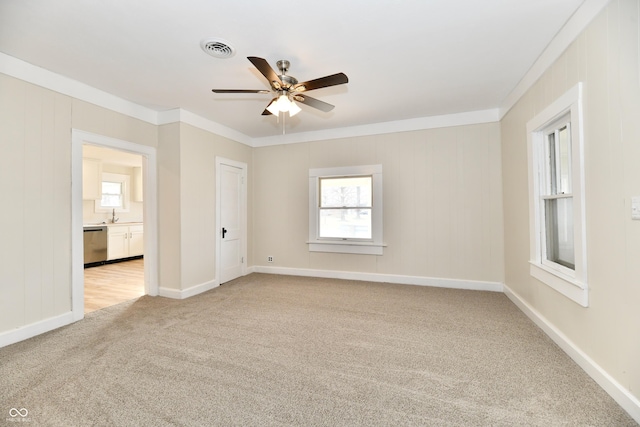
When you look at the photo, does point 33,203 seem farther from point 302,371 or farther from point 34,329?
point 302,371

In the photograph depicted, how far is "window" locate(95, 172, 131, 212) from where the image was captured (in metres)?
7.12

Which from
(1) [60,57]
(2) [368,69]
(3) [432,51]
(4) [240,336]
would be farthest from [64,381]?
(3) [432,51]

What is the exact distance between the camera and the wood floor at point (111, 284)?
3863mm

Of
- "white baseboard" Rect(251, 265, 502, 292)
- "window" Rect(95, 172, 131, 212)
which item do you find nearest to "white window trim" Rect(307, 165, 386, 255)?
"white baseboard" Rect(251, 265, 502, 292)

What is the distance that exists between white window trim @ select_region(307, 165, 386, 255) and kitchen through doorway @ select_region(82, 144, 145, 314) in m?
3.01

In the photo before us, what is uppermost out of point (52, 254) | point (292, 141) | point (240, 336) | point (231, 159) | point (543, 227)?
point (292, 141)

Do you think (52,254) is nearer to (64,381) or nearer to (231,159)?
(64,381)

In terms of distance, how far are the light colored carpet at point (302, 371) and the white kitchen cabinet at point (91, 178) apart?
174 inches

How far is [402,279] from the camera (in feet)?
15.1

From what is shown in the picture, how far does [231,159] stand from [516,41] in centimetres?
414

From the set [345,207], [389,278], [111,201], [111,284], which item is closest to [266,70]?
[345,207]

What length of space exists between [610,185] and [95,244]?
26.8 feet

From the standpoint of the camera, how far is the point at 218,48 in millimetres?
2502

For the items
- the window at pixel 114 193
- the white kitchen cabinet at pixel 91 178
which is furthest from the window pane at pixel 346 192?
the window at pixel 114 193
